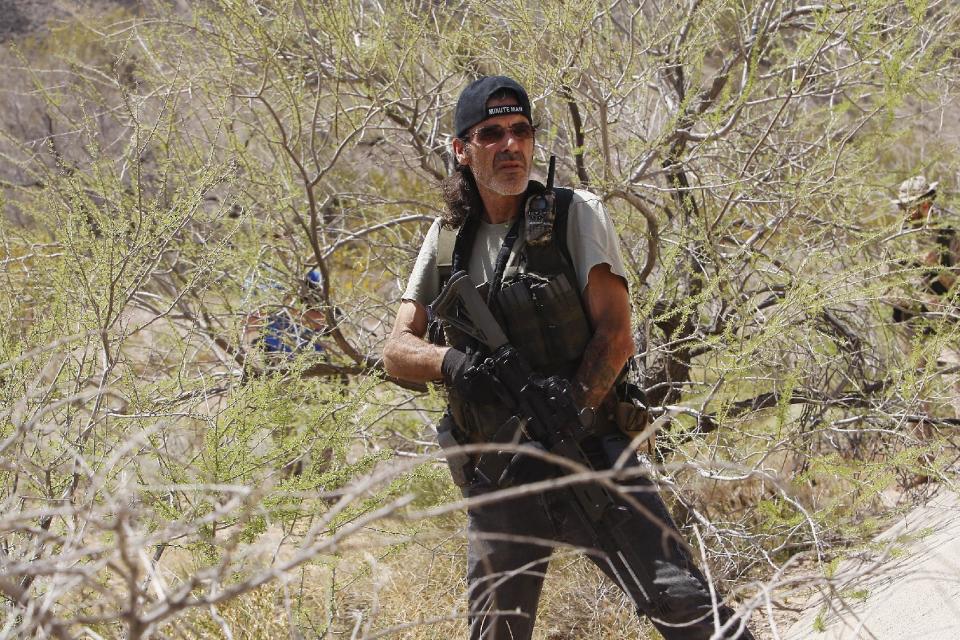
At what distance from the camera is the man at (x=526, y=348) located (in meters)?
2.11

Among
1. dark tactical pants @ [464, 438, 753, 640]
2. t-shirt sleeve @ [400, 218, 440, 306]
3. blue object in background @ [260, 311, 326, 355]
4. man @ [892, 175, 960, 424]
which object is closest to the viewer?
dark tactical pants @ [464, 438, 753, 640]

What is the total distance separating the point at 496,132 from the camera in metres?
2.36

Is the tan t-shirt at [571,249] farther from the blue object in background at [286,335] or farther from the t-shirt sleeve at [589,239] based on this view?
the blue object in background at [286,335]

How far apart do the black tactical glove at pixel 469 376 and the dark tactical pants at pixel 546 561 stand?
21cm

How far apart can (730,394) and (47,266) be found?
2415mm

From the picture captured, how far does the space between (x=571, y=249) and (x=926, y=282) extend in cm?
256

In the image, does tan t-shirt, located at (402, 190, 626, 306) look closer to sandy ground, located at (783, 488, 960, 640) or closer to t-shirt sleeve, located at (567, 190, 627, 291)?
t-shirt sleeve, located at (567, 190, 627, 291)

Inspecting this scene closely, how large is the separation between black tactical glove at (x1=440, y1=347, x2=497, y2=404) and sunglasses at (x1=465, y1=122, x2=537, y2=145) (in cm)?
56

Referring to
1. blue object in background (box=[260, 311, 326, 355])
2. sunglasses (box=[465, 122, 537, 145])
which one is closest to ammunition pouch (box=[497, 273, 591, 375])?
sunglasses (box=[465, 122, 537, 145])

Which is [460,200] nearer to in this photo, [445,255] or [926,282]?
[445,255]

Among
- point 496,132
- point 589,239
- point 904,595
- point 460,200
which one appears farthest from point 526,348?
point 904,595

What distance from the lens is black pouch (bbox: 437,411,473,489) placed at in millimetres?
2229

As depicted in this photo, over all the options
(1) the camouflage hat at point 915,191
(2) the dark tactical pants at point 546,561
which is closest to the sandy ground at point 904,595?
(2) the dark tactical pants at point 546,561

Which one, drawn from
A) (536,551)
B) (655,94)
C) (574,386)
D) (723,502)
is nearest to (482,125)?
(574,386)
